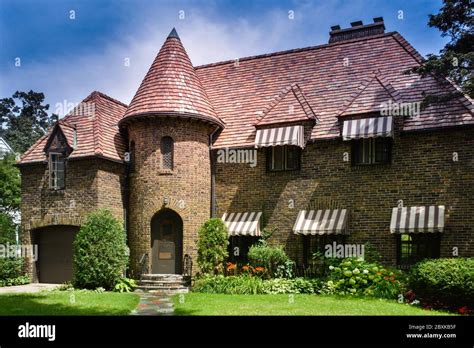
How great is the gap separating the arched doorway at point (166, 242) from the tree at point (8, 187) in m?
14.8

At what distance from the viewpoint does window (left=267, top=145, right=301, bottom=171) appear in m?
19.3

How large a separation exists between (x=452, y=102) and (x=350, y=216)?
5684 mm

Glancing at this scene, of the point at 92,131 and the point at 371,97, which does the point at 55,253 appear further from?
the point at 371,97

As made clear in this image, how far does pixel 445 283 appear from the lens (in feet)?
41.8

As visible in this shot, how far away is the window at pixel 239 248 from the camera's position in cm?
1984

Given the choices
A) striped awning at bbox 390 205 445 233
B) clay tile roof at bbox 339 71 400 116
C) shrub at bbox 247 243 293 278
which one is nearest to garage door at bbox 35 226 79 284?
shrub at bbox 247 243 293 278

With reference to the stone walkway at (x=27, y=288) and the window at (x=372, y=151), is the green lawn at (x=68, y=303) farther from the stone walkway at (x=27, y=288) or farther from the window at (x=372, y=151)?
the window at (x=372, y=151)

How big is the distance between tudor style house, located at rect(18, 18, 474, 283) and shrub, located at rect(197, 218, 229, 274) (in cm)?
73

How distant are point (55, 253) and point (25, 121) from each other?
29.5m

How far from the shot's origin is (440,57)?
51.0 ft

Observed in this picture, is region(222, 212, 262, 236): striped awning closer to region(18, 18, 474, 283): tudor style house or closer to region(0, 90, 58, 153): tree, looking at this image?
region(18, 18, 474, 283): tudor style house

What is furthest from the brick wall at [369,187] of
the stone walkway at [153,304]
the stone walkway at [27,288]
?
the stone walkway at [27,288]

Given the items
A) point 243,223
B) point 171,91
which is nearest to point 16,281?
point 243,223
